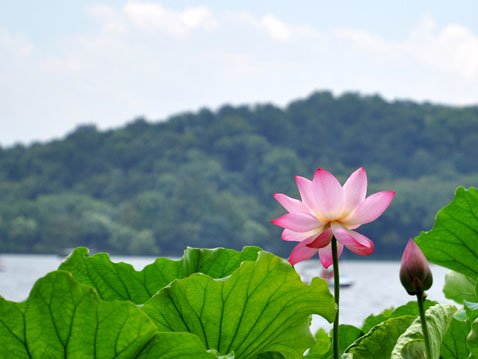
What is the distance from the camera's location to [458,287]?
0.73 meters

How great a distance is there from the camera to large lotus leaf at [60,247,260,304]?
0.57 meters

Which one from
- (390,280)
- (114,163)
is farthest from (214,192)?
(390,280)

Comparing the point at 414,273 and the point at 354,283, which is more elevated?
the point at 354,283

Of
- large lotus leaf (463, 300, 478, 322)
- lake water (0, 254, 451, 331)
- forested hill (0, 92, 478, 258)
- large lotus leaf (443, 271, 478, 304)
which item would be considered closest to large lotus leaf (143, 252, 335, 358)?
large lotus leaf (463, 300, 478, 322)

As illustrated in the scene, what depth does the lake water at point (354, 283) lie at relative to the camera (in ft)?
89.2

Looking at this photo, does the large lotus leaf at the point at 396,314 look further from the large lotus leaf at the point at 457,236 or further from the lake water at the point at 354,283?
the lake water at the point at 354,283

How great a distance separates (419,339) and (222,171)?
49.9 m

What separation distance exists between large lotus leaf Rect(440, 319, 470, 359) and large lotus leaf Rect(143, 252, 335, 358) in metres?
0.16

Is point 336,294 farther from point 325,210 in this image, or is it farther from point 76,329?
point 76,329

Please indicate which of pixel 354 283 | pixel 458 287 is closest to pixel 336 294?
pixel 458 287

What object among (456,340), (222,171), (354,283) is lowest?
(456,340)

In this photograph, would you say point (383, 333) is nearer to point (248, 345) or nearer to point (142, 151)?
point (248, 345)

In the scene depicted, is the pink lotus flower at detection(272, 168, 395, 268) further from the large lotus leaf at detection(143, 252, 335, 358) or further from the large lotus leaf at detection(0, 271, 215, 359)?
the large lotus leaf at detection(0, 271, 215, 359)

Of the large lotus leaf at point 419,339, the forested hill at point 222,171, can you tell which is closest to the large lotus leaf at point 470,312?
the large lotus leaf at point 419,339
